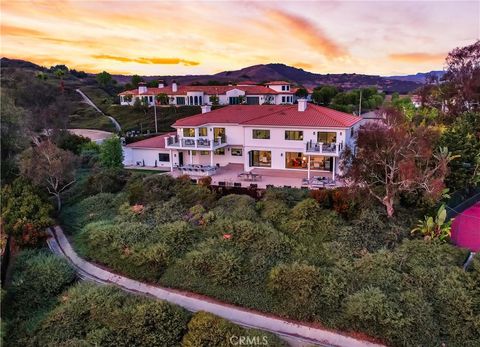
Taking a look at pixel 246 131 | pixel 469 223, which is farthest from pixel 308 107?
pixel 469 223

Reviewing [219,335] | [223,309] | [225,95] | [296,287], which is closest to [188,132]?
[223,309]

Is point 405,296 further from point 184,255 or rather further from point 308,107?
point 308,107

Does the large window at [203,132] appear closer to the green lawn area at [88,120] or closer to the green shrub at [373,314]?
the green shrub at [373,314]

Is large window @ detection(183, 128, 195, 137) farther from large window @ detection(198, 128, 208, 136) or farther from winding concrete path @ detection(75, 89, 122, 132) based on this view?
winding concrete path @ detection(75, 89, 122, 132)

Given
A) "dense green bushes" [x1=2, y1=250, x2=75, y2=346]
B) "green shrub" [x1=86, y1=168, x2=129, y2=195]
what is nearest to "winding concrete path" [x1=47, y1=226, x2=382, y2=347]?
"dense green bushes" [x1=2, y1=250, x2=75, y2=346]

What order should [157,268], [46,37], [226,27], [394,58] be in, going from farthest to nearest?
1. [394,58]
2. [226,27]
3. [46,37]
4. [157,268]

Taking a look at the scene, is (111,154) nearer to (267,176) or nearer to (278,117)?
(267,176)
